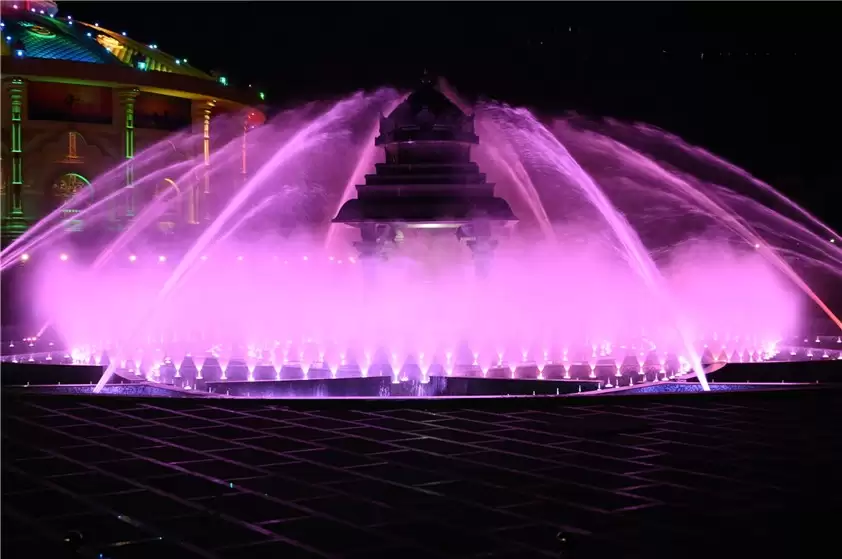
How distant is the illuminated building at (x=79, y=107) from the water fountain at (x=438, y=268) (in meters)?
1.45

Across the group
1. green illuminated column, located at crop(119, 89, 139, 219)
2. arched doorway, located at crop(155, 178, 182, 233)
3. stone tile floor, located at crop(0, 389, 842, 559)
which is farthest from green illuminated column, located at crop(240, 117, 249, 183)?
stone tile floor, located at crop(0, 389, 842, 559)

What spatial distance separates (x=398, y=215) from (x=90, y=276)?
1961cm

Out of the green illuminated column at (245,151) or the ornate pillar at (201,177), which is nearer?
the ornate pillar at (201,177)

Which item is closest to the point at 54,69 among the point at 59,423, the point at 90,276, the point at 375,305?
the point at 90,276

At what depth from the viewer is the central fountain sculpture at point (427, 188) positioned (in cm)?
2117

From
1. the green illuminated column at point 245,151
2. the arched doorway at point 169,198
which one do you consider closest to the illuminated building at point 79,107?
the arched doorway at point 169,198

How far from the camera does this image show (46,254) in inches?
1607

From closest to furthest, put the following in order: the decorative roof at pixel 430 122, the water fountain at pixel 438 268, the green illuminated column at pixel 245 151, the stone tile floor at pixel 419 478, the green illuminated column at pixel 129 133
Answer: the stone tile floor at pixel 419 478
the water fountain at pixel 438 268
the decorative roof at pixel 430 122
the green illuminated column at pixel 129 133
the green illuminated column at pixel 245 151

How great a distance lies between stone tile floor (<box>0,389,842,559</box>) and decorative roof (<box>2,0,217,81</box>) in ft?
153

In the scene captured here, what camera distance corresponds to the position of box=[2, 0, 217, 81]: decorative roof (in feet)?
181

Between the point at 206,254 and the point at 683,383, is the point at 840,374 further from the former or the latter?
the point at 206,254

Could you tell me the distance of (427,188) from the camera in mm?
21453

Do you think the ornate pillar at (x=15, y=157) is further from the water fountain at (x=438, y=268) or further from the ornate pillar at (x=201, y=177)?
the ornate pillar at (x=201, y=177)

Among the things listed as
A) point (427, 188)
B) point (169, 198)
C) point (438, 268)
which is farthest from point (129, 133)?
point (427, 188)
